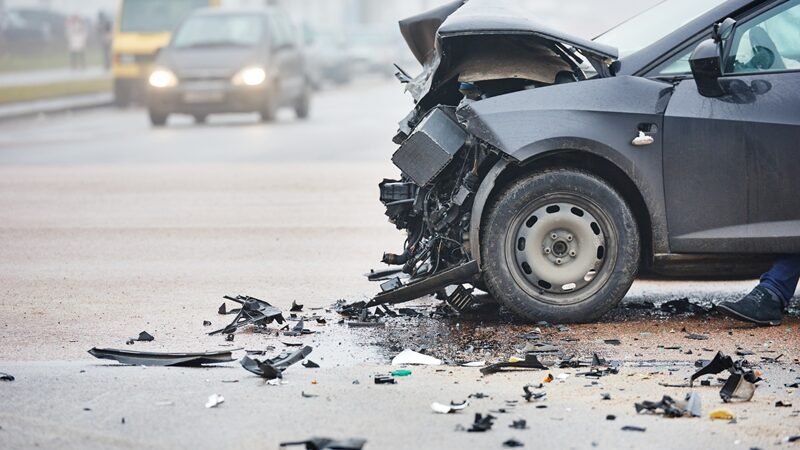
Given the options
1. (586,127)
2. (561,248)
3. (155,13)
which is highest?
(155,13)

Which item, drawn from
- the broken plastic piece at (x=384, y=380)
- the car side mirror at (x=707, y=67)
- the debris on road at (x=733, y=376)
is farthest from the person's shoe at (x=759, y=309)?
the broken plastic piece at (x=384, y=380)

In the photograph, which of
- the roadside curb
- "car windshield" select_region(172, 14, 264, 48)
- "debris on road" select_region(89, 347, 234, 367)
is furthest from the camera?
the roadside curb

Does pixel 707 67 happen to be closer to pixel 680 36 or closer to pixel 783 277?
pixel 680 36

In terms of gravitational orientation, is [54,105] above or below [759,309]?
above

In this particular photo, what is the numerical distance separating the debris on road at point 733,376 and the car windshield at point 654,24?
2.13 meters

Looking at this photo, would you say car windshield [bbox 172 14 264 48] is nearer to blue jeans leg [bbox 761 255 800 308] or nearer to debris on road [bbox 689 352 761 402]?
blue jeans leg [bbox 761 255 800 308]

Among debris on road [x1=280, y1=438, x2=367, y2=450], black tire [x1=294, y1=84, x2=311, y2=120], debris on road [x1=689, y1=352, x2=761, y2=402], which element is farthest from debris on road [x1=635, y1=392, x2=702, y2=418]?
black tire [x1=294, y1=84, x2=311, y2=120]

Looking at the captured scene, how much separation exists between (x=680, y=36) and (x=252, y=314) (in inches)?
109

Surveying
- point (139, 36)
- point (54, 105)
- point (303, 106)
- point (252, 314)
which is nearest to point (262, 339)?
point (252, 314)

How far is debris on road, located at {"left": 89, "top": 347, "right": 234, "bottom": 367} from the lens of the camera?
22.1ft

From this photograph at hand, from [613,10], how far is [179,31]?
8713 centimetres

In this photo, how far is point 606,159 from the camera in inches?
298

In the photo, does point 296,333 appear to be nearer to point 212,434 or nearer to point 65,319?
point 65,319

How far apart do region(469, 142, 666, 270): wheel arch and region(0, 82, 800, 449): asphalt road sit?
1.60 feet
